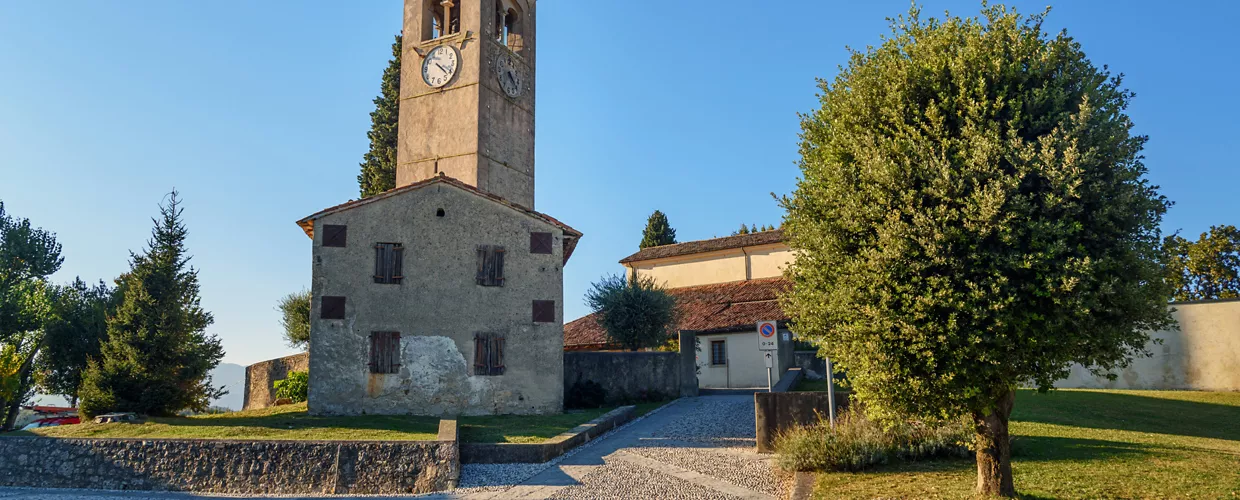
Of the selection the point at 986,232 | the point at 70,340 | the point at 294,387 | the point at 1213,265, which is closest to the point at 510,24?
the point at 294,387

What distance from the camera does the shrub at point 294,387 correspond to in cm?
2777

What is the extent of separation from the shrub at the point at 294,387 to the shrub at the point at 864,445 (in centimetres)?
2071

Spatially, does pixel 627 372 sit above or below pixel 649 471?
above

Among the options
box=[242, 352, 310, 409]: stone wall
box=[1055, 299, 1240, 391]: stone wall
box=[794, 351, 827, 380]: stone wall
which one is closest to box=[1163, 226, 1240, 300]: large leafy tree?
box=[1055, 299, 1240, 391]: stone wall

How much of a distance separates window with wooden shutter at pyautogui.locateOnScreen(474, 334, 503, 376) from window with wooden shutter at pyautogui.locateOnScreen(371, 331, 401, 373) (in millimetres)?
2099

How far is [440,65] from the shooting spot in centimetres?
3148

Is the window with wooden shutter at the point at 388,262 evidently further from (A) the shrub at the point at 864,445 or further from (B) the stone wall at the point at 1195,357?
(B) the stone wall at the point at 1195,357

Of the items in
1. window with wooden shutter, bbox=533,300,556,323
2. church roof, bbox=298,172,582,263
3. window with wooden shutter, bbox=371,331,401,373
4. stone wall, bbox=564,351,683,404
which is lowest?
stone wall, bbox=564,351,683,404

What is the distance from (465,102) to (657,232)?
2792cm

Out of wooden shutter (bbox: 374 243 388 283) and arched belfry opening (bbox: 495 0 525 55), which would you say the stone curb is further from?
arched belfry opening (bbox: 495 0 525 55)

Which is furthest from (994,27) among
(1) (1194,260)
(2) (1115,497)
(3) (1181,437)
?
(1) (1194,260)

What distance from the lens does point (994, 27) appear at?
10.0 meters

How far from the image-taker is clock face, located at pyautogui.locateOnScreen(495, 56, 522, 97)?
105 ft

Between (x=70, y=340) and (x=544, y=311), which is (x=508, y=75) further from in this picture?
(x=70, y=340)
